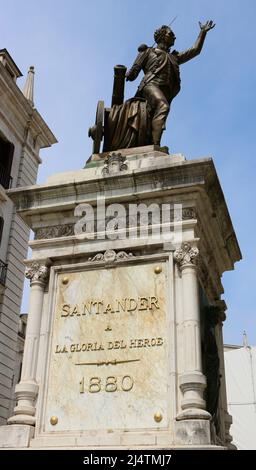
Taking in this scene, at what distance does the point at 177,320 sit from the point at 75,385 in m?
1.52

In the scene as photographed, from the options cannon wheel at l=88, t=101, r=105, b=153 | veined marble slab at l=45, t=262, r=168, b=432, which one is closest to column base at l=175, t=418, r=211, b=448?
veined marble slab at l=45, t=262, r=168, b=432

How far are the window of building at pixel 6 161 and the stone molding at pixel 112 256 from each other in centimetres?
1776

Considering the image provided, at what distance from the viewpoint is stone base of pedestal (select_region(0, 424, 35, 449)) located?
664 centimetres

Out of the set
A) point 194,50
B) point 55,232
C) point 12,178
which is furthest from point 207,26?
point 12,178

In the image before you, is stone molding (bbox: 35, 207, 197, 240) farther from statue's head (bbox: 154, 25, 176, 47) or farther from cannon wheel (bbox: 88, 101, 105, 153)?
statue's head (bbox: 154, 25, 176, 47)

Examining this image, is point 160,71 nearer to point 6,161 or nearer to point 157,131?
point 157,131

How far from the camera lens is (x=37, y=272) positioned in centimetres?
787

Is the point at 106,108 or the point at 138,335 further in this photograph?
the point at 106,108

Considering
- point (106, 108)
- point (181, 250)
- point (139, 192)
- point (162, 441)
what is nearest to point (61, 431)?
point (162, 441)

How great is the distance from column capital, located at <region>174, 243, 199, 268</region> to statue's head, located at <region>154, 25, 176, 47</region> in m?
4.58

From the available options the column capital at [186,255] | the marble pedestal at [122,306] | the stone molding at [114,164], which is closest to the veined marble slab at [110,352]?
the marble pedestal at [122,306]

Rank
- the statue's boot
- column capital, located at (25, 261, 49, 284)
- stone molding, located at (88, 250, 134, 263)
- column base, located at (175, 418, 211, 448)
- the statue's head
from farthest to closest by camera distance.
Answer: the statue's head, the statue's boot, column capital, located at (25, 261, 49, 284), stone molding, located at (88, 250, 134, 263), column base, located at (175, 418, 211, 448)

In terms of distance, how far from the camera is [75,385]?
7.02 meters
